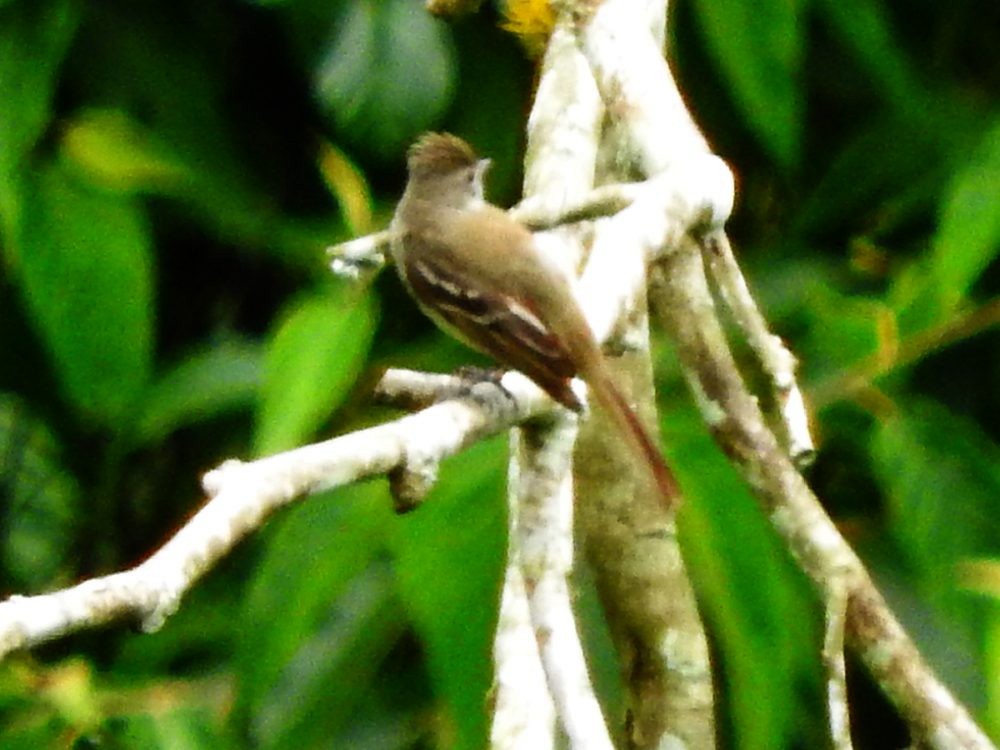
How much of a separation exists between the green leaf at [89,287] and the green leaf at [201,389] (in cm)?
5

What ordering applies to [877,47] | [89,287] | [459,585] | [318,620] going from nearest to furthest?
1. [459,585]
2. [318,620]
3. [89,287]
4. [877,47]

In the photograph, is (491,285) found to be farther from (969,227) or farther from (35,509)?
(35,509)

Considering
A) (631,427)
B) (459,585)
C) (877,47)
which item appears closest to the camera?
(631,427)

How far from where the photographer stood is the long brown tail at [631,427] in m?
1.68

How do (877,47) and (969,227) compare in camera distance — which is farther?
(877,47)

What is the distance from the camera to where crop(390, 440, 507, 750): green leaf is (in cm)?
205

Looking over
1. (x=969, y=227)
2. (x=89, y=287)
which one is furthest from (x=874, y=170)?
(x=89, y=287)

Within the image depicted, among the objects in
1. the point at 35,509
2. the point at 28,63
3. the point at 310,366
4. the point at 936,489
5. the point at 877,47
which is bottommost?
the point at 936,489

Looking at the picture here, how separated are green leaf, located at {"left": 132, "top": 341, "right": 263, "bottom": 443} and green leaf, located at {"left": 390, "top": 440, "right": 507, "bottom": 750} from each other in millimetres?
468

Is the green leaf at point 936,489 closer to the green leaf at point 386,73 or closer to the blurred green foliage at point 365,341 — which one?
the blurred green foliage at point 365,341

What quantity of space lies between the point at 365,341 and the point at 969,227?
34.1 inches

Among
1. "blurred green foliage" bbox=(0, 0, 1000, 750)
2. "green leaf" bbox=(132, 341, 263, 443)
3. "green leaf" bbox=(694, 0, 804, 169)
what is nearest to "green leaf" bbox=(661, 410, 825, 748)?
"blurred green foliage" bbox=(0, 0, 1000, 750)

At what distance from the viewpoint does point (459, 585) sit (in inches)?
81.0

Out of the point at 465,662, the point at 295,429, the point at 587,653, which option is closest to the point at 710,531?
the point at 587,653
